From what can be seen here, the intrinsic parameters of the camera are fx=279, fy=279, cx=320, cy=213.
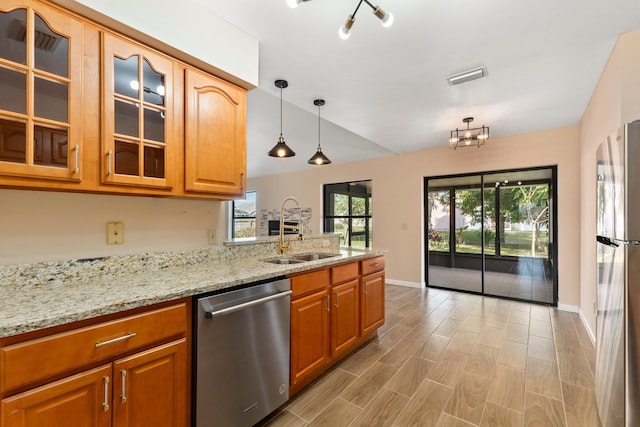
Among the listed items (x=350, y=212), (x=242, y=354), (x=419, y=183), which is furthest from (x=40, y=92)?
(x=350, y=212)

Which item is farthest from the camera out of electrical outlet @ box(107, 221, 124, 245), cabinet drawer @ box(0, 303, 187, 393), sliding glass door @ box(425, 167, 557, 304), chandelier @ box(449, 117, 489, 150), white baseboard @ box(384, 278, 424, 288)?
white baseboard @ box(384, 278, 424, 288)

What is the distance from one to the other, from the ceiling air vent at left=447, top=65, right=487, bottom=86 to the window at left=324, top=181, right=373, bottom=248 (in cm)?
326

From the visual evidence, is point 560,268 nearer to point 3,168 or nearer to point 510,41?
point 510,41

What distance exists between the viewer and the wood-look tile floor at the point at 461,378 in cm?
176

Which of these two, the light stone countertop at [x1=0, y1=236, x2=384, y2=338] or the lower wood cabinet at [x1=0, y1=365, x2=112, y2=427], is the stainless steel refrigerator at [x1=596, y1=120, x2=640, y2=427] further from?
the lower wood cabinet at [x1=0, y1=365, x2=112, y2=427]

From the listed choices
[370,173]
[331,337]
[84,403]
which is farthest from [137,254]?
[370,173]

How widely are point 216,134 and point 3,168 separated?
1010 mm

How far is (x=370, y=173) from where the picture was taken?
5.56 meters

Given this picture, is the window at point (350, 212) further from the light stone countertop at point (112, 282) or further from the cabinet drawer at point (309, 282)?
the light stone countertop at point (112, 282)

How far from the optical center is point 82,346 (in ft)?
3.37

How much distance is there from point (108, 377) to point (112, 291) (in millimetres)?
371

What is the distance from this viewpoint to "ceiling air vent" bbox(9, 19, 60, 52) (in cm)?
120

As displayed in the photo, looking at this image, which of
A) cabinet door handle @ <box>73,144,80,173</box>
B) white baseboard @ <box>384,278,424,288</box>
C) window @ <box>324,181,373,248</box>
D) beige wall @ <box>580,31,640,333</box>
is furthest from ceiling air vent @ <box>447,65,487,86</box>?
white baseboard @ <box>384,278,424,288</box>

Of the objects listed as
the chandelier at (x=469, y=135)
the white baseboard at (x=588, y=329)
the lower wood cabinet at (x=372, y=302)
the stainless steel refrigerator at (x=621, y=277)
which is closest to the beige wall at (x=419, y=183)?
the white baseboard at (x=588, y=329)
